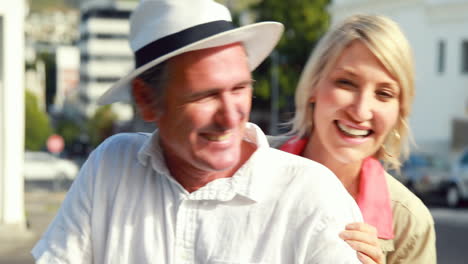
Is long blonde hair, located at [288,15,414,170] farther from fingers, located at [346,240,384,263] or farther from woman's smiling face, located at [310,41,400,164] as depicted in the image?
fingers, located at [346,240,384,263]

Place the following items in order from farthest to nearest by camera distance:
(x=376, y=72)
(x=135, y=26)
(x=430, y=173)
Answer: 1. (x=430, y=173)
2. (x=376, y=72)
3. (x=135, y=26)

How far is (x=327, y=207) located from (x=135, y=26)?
59cm

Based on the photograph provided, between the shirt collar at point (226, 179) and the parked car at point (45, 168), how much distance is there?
116 feet

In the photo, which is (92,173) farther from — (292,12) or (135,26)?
(292,12)

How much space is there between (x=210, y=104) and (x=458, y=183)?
20.8 meters

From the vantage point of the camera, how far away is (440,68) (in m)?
34.8

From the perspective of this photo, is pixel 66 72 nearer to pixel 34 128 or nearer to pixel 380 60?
pixel 34 128

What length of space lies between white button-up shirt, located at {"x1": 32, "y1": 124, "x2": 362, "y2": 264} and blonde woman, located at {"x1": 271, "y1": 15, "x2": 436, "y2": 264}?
0.66 m

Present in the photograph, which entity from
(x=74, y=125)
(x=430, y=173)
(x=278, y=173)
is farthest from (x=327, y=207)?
(x=74, y=125)

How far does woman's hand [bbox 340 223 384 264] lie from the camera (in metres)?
1.92

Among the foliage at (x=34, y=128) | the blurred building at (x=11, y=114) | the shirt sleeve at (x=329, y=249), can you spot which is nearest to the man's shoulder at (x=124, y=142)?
the shirt sleeve at (x=329, y=249)

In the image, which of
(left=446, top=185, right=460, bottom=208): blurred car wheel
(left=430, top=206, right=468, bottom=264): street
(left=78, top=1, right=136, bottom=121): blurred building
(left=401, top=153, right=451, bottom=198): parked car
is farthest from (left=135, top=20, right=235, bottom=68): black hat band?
(left=78, top=1, right=136, bottom=121): blurred building

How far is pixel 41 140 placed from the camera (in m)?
89.2

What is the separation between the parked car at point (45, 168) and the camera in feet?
122
